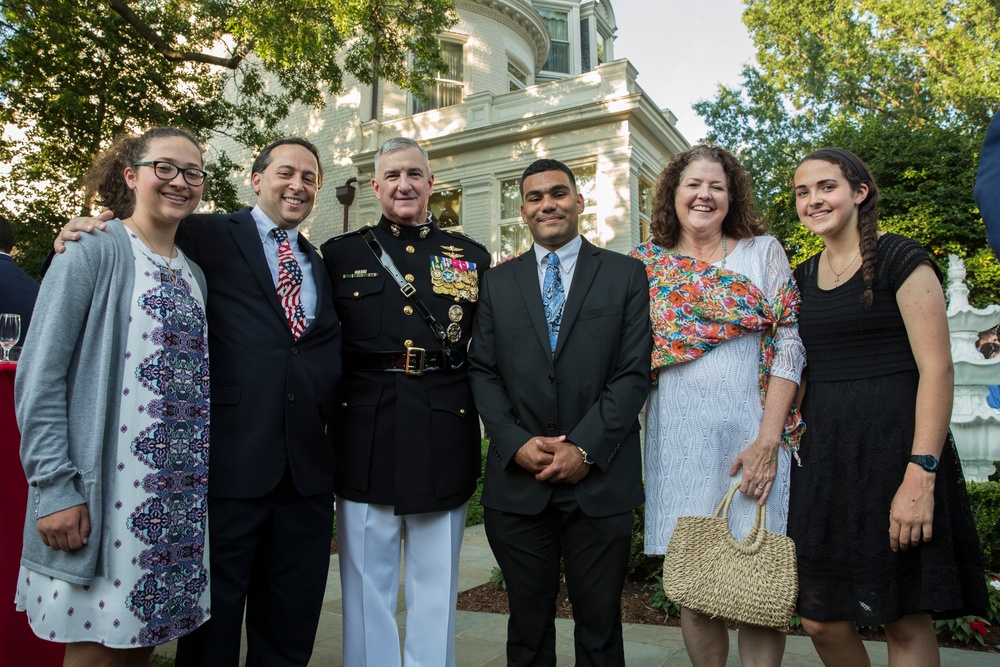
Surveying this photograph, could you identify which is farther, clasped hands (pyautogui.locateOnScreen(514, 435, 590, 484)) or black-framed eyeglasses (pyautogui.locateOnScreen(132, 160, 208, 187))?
→ clasped hands (pyautogui.locateOnScreen(514, 435, 590, 484))

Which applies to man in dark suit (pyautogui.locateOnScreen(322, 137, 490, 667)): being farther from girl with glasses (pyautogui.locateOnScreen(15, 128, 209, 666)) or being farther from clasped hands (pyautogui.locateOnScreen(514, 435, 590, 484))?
girl with glasses (pyautogui.locateOnScreen(15, 128, 209, 666))

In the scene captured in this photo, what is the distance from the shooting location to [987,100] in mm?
16641

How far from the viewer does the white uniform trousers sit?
2865 mm

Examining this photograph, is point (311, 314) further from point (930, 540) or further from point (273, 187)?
point (930, 540)

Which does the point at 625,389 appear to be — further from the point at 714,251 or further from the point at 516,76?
the point at 516,76

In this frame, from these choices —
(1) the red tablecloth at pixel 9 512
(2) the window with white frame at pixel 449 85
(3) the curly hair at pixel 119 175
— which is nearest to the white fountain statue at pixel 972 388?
(3) the curly hair at pixel 119 175

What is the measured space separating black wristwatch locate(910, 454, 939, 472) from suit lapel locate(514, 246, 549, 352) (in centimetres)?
129

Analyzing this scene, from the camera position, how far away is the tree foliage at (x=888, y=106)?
1159cm

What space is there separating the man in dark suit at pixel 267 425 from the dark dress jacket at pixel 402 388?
0.43ft

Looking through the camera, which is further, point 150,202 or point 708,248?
point 708,248

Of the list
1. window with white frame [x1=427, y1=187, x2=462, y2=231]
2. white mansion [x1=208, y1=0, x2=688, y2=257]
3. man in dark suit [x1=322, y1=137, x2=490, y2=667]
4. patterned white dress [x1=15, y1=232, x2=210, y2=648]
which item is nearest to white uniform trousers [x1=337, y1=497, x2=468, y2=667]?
man in dark suit [x1=322, y1=137, x2=490, y2=667]

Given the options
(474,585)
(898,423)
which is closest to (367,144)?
(474,585)

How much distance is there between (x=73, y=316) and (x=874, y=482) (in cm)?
260

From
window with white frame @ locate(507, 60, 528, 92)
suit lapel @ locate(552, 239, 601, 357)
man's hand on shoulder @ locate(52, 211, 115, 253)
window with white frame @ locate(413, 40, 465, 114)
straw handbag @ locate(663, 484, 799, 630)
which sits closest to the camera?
man's hand on shoulder @ locate(52, 211, 115, 253)
